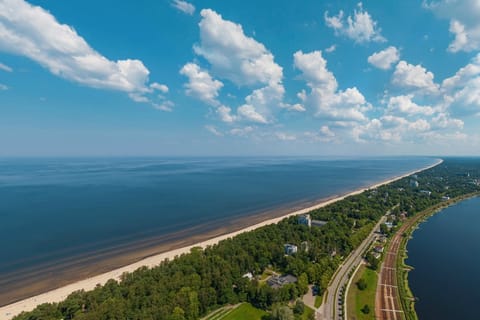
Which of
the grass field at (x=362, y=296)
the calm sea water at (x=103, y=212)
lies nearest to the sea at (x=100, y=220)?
the calm sea water at (x=103, y=212)

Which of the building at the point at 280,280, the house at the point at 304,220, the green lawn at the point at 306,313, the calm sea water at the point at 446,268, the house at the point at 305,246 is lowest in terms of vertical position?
the calm sea water at the point at 446,268

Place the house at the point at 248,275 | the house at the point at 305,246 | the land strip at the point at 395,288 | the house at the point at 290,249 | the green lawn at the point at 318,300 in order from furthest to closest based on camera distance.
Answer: the house at the point at 305,246, the house at the point at 290,249, the house at the point at 248,275, the green lawn at the point at 318,300, the land strip at the point at 395,288

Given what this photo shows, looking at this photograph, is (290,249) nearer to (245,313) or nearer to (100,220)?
(245,313)

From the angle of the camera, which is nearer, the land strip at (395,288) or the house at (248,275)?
the land strip at (395,288)

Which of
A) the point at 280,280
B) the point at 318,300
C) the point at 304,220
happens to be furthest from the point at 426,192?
the point at 280,280

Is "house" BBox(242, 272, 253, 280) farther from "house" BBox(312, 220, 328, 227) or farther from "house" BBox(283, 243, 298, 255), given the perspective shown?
"house" BBox(312, 220, 328, 227)

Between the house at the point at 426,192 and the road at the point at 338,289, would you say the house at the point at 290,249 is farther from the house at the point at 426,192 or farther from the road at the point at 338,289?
the house at the point at 426,192

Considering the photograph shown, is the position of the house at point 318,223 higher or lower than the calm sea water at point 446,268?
higher
